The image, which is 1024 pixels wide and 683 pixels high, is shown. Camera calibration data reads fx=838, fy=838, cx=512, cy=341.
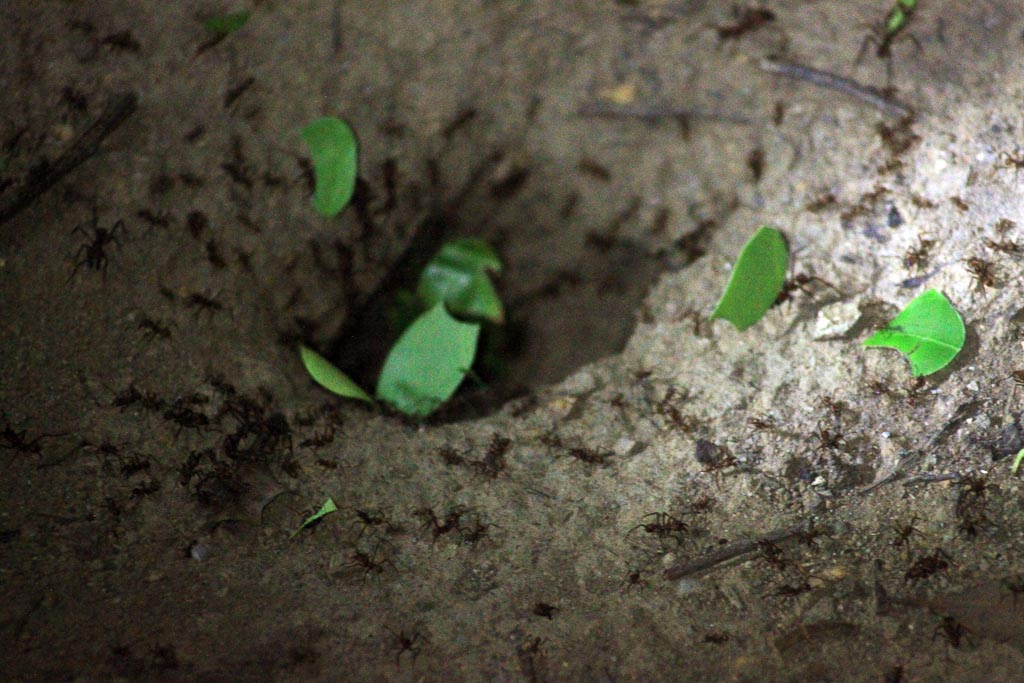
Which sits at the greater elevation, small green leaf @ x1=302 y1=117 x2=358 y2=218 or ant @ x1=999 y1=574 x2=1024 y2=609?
small green leaf @ x1=302 y1=117 x2=358 y2=218

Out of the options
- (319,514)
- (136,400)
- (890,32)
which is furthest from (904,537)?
(136,400)

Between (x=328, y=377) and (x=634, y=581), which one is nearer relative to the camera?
(x=634, y=581)

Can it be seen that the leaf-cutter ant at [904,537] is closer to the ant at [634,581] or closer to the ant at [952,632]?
the ant at [952,632]

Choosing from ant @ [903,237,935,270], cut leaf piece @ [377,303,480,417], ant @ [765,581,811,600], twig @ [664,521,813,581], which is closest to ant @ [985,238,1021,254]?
ant @ [903,237,935,270]

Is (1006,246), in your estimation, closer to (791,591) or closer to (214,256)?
(791,591)

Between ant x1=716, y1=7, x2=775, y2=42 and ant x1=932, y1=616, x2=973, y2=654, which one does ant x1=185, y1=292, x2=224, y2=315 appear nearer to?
ant x1=716, y1=7, x2=775, y2=42

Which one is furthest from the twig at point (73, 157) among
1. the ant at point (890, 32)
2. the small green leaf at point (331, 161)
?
the ant at point (890, 32)
